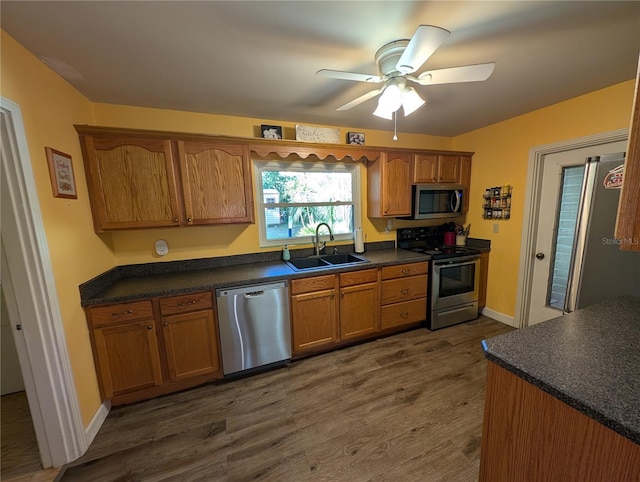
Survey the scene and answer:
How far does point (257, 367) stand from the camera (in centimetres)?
227

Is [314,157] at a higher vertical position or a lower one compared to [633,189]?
higher

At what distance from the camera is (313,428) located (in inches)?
67.2

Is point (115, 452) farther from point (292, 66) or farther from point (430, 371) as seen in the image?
point (292, 66)

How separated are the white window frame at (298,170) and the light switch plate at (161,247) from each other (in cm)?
90

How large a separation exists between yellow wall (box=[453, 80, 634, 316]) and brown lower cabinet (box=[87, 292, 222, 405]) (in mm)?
3270

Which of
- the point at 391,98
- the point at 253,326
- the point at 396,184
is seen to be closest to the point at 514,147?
the point at 396,184

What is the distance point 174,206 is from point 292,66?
56.8 inches

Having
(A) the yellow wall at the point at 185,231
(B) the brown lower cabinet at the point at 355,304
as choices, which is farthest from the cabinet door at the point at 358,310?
(A) the yellow wall at the point at 185,231

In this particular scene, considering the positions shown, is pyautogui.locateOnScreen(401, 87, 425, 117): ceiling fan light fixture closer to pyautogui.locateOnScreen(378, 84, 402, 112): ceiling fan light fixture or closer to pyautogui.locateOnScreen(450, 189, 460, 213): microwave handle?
pyautogui.locateOnScreen(378, 84, 402, 112): ceiling fan light fixture

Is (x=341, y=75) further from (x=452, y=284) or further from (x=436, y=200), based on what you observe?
(x=452, y=284)

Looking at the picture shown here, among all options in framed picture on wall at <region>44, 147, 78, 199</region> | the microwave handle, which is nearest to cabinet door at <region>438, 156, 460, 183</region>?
the microwave handle

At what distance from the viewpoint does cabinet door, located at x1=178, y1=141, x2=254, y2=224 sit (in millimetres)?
2113

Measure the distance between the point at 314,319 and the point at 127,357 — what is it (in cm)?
151

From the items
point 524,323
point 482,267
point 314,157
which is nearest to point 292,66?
point 314,157
